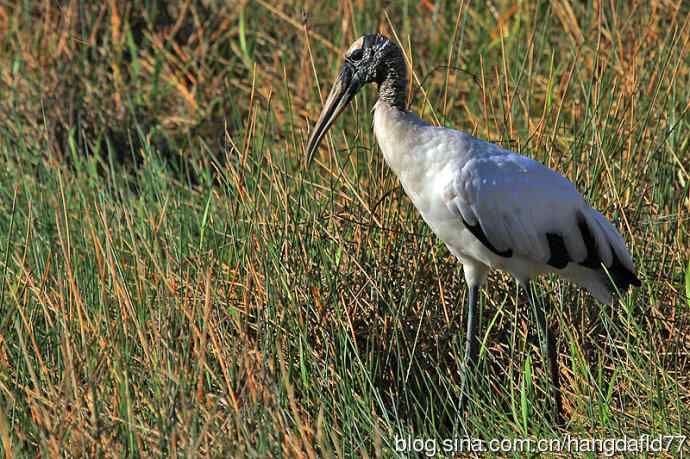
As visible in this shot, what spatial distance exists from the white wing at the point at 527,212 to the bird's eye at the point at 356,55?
0.42 m

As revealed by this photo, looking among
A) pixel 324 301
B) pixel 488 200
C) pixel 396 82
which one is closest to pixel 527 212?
pixel 488 200

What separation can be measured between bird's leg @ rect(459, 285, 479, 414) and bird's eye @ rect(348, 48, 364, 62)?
71 cm

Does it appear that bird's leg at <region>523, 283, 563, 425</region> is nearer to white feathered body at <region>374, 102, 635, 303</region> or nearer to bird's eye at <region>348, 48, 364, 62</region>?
white feathered body at <region>374, 102, 635, 303</region>

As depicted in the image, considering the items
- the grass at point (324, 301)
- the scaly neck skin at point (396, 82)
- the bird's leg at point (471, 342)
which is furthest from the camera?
the scaly neck skin at point (396, 82)

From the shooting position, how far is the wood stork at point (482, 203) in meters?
2.98

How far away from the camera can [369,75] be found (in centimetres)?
313

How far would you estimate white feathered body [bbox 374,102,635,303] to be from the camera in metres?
2.97

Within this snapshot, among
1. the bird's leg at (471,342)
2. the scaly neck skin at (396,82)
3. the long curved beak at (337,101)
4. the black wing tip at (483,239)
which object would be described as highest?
the scaly neck skin at (396,82)

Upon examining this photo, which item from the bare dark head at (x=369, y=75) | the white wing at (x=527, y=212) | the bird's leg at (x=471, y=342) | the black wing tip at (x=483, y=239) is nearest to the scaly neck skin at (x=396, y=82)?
the bare dark head at (x=369, y=75)

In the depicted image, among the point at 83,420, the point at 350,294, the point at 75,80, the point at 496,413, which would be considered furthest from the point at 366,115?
the point at 83,420

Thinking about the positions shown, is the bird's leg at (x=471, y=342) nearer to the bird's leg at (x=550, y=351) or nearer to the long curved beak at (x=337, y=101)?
the bird's leg at (x=550, y=351)

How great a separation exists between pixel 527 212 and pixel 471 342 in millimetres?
385

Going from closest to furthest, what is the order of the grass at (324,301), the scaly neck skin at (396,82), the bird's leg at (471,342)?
the grass at (324,301) < the bird's leg at (471,342) < the scaly neck skin at (396,82)

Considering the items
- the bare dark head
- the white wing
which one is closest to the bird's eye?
the bare dark head
